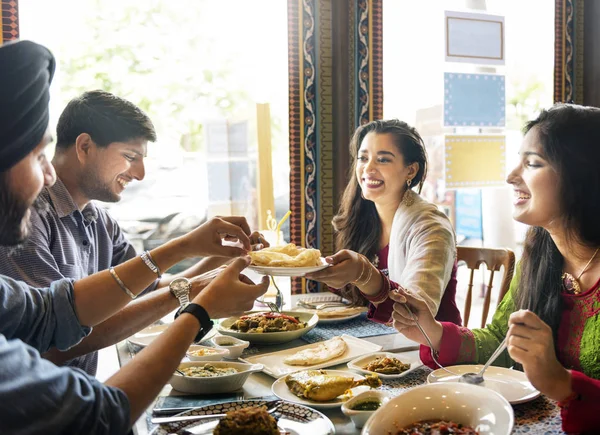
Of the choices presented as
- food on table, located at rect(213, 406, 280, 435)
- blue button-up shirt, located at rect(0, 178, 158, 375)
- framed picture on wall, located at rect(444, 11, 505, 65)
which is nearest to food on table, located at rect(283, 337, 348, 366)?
food on table, located at rect(213, 406, 280, 435)

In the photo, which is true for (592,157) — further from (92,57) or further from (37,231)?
(92,57)

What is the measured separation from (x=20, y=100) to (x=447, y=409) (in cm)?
104

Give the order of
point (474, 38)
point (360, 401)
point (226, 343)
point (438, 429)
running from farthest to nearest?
point (474, 38), point (226, 343), point (360, 401), point (438, 429)

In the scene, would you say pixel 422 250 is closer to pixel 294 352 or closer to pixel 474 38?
pixel 294 352

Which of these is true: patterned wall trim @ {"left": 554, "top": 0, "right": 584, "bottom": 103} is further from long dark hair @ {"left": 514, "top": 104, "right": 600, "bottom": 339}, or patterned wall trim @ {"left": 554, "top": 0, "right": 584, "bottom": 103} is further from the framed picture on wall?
long dark hair @ {"left": 514, "top": 104, "right": 600, "bottom": 339}

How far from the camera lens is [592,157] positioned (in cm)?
167

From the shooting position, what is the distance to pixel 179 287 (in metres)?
1.91

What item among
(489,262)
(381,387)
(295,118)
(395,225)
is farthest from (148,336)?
(295,118)

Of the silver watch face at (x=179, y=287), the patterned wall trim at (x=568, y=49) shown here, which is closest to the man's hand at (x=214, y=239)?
the silver watch face at (x=179, y=287)

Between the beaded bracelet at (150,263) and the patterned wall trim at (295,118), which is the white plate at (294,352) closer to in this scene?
the beaded bracelet at (150,263)

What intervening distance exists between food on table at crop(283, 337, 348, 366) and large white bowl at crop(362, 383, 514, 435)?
52 cm

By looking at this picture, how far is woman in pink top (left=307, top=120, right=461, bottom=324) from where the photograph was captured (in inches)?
90.9

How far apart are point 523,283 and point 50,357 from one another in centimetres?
150

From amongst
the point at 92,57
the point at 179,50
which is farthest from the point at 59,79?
the point at 179,50
